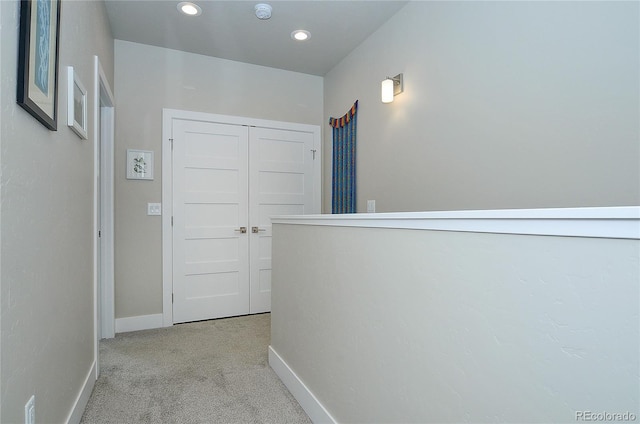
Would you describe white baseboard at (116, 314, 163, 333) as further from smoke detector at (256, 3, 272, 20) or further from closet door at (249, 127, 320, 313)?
smoke detector at (256, 3, 272, 20)

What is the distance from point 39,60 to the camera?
45.4 inches

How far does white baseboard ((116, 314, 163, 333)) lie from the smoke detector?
2.69 m

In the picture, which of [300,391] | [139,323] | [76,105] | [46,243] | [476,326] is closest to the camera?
[476,326]

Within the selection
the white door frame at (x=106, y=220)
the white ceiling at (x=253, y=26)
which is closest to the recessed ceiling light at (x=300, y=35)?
the white ceiling at (x=253, y=26)

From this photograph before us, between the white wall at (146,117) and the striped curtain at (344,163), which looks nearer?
the white wall at (146,117)

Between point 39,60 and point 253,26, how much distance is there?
6.45ft

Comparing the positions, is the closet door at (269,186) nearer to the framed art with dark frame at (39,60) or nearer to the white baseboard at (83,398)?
the white baseboard at (83,398)

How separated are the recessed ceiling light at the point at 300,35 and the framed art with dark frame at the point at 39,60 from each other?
1860mm

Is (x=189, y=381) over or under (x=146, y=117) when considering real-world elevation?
under

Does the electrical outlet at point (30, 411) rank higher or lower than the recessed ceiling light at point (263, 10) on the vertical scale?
lower

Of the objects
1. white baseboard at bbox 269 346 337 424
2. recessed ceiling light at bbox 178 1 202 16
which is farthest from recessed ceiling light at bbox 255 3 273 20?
white baseboard at bbox 269 346 337 424

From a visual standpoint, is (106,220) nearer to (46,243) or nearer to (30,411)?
(46,243)

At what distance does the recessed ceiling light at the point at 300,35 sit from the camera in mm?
2857

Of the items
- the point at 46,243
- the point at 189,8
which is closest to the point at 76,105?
the point at 46,243
